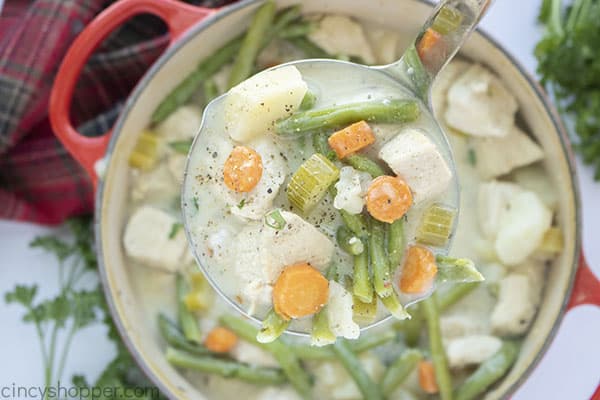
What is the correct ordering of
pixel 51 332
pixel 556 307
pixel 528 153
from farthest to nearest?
pixel 51 332, pixel 528 153, pixel 556 307

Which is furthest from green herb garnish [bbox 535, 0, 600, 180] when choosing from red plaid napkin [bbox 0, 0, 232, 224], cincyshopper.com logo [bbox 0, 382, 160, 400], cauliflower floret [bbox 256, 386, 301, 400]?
cincyshopper.com logo [bbox 0, 382, 160, 400]

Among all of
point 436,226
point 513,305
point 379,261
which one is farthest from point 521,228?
point 379,261

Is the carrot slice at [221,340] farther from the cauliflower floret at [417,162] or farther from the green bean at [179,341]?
the cauliflower floret at [417,162]

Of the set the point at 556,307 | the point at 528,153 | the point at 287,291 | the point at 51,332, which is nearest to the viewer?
the point at 287,291

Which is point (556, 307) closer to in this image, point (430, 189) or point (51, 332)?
point (430, 189)

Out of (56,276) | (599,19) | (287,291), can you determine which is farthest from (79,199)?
(599,19)

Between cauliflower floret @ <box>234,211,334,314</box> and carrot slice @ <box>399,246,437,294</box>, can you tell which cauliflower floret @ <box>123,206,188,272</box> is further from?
carrot slice @ <box>399,246,437,294</box>

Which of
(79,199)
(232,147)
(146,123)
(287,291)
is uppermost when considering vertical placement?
(232,147)
